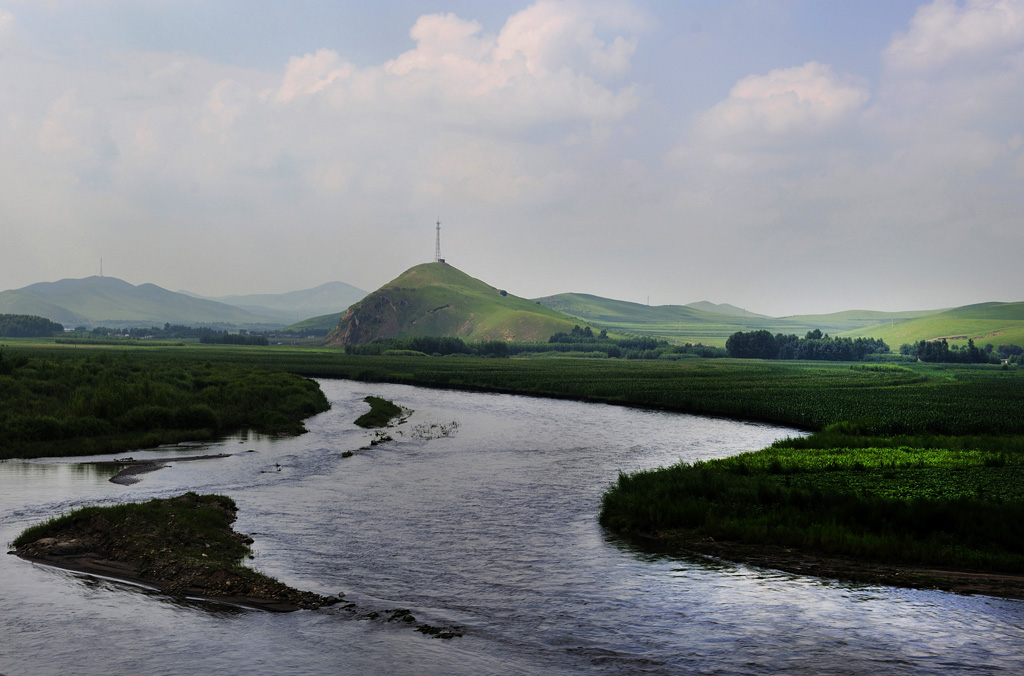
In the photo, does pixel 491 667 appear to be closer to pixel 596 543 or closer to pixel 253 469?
pixel 596 543

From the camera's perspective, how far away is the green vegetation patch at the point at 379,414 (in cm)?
6476

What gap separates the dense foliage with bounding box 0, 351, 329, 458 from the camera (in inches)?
1863

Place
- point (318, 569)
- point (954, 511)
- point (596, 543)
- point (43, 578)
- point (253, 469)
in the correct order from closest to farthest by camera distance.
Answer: point (43, 578), point (318, 569), point (954, 511), point (596, 543), point (253, 469)

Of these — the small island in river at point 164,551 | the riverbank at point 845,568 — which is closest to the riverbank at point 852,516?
the riverbank at point 845,568

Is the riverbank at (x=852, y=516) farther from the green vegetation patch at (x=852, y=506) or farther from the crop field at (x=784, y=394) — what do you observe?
the crop field at (x=784, y=394)

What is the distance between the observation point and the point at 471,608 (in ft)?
64.8

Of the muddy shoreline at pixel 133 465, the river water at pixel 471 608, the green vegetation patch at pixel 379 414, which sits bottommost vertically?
the river water at pixel 471 608

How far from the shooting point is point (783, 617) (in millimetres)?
19188

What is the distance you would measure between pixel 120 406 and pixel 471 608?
1772 inches

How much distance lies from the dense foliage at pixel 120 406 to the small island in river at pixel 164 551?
22605 mm

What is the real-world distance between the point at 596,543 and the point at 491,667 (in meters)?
11.0

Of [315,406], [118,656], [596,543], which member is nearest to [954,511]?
[596,543]

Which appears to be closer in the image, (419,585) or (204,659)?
(204,659)

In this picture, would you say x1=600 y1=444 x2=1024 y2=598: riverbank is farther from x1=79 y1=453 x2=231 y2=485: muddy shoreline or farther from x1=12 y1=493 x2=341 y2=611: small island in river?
x1=79 y1=453 x2=231 y2=485: muddy shoreline
